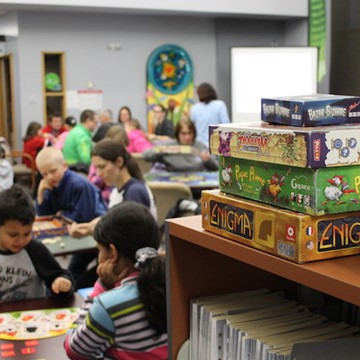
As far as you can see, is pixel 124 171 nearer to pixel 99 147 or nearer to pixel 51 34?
pixel 99 147

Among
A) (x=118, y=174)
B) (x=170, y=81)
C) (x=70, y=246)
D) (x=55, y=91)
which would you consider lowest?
(x=70, y=246)

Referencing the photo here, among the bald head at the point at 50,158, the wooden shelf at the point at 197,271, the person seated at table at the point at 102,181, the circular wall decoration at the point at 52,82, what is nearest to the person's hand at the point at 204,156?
the person seated at table at the point at 102,181

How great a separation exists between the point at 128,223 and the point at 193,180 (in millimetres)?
3549

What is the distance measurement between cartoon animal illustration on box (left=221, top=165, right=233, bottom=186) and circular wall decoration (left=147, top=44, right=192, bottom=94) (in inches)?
363

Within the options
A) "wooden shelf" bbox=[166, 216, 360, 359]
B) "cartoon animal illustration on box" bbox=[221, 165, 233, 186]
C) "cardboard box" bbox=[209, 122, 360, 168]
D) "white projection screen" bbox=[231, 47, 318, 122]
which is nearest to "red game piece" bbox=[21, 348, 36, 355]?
"wooden shelf" bbox=[166, 216, 360, 359]

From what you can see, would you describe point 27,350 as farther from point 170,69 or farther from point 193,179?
point 170,69

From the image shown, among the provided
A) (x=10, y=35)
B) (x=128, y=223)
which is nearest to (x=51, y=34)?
(x=10, y=35)

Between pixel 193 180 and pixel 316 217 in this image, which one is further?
pixel 193 180

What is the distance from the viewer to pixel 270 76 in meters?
8.27

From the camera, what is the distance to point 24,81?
9.63m

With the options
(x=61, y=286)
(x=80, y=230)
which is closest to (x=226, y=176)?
(x=61, y=286)

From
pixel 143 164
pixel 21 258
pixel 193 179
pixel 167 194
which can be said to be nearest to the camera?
pixel 21 258

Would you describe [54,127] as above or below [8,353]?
above

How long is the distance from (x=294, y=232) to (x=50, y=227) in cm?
298
